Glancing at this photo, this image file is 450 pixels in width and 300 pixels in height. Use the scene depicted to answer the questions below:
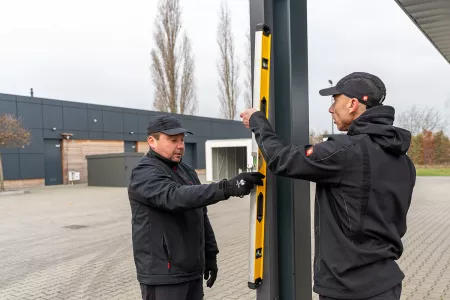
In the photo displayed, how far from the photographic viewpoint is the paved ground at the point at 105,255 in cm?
539

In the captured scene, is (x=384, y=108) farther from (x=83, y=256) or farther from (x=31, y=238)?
(x=31, y=238)

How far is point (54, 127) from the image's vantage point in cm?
2653

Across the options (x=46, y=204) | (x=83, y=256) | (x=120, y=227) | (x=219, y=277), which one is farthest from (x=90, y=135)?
(x=219, y=277)

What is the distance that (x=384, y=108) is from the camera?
2066 mm

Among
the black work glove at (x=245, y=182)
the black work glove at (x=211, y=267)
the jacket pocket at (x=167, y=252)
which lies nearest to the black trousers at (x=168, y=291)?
the jacket pocket at (x=167, y=252)

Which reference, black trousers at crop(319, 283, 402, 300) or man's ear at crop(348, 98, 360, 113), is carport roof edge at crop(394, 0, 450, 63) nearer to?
man's ear at crop(348, 98, 360, 113)

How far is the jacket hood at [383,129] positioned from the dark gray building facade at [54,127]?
2533 cm

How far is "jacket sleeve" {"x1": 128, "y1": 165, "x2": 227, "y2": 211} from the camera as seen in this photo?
2.38 meters

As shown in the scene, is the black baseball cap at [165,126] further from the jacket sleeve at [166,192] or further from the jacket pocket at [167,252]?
the jacket pocket at [167,252]

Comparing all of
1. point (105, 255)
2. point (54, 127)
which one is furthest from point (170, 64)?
point (105, 255)

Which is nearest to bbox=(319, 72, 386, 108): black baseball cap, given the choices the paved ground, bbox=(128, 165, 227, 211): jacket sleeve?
bbox=(128, 165, 227, 211): jacket sleeve

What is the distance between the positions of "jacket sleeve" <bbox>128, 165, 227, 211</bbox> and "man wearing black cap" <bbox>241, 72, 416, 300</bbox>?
488mm

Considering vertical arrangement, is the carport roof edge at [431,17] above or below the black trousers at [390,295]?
above

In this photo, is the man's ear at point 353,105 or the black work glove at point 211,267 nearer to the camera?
the man's ear at point 353,105
